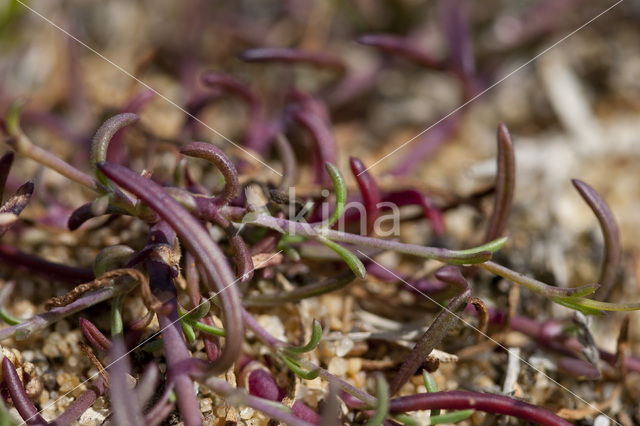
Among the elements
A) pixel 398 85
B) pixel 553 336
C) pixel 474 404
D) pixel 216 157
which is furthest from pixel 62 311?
pixel 398 85

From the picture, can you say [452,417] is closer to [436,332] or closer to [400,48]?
[436,332]

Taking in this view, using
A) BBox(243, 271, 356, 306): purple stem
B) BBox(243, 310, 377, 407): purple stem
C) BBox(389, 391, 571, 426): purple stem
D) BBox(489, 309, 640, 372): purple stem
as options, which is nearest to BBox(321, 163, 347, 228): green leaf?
BBox(243, 271, 356, 306): purple stem

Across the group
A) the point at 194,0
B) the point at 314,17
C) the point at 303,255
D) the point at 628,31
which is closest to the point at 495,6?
the point at 628,31

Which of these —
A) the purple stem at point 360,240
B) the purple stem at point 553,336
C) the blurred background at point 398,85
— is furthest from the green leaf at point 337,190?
the blurred background at point 398,85

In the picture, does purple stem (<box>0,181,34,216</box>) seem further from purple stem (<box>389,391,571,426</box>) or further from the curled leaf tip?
purple stem (<box>389,391,571,426</box>)

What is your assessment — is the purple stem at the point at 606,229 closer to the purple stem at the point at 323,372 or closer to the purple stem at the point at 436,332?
the purple stem at the point at 436,332

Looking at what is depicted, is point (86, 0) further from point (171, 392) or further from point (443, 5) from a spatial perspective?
point (171, 392)
